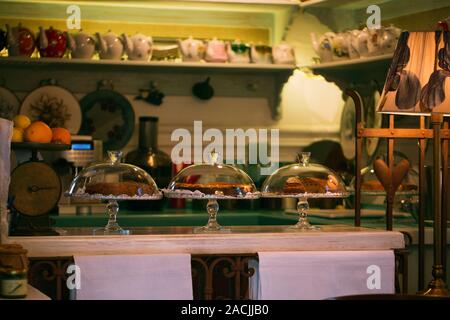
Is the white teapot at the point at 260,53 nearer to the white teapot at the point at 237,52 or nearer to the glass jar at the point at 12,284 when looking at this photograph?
the white teapot at the point at 237,52

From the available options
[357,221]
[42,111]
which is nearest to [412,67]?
[357,221]

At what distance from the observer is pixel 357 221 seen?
11.7 ft

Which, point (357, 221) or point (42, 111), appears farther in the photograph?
point (42, 111)

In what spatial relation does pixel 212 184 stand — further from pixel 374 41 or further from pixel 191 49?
pixel 191 49

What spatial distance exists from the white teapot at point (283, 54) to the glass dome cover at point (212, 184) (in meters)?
2.50

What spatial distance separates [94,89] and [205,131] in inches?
28.1

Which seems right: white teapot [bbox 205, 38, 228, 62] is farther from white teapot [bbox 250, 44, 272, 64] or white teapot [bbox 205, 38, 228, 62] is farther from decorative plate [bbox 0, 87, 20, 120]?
decorative plate [bbox 0, 87, 20, 120]

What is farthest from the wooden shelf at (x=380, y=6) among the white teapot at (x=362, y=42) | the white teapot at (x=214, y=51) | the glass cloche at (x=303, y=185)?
the glass cloche at (x=303, y=185)

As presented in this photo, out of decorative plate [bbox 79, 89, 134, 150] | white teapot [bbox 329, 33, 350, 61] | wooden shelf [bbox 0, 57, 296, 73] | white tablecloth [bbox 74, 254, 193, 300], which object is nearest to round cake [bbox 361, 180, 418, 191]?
white teapot [bbox 329, 33, 350, 61]

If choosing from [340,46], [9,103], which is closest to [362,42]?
[340,46]

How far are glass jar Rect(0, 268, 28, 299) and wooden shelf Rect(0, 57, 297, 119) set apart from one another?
3148mm

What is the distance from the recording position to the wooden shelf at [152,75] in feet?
18.3

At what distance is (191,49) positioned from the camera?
560cm
